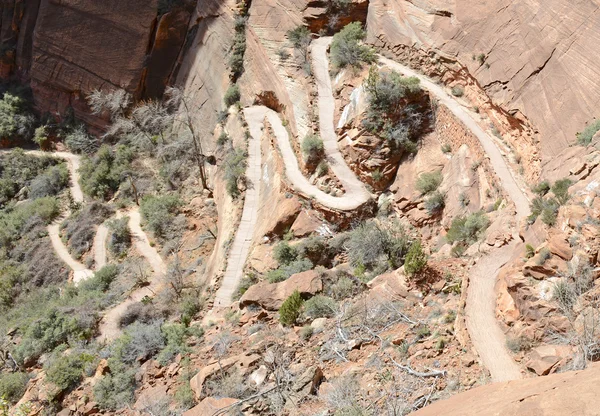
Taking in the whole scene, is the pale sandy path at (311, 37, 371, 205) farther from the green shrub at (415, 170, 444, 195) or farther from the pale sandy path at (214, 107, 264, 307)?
the pale sandy path at (214, 107, 264, 307)

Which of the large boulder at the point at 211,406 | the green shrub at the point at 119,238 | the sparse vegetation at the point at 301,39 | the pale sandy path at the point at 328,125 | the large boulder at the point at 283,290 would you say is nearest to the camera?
the large boulder at the point at 211,406

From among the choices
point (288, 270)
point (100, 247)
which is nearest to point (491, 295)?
point (288, 270)

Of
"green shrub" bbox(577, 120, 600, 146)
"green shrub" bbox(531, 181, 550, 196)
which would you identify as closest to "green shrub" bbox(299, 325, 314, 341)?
"green shrub" bbox(531, 181, 550, 196)

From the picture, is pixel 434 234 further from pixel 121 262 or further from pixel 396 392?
pixel 121 262

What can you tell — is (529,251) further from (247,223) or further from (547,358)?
(247,223)

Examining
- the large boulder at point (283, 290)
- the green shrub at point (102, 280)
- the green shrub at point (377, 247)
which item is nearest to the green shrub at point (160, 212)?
the green shrub at point (102, 280)

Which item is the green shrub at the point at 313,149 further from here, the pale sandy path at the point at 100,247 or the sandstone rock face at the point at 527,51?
the pale sandy path at the point at 100,247

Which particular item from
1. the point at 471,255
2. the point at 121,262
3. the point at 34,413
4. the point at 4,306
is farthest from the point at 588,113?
the point at 4,306
